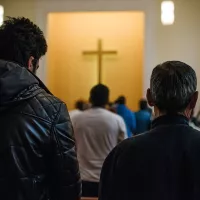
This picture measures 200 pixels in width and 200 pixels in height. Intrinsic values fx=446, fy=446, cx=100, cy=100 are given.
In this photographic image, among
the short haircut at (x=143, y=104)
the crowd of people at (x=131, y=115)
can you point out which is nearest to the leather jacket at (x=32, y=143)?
the crowd of people at (x=131, y=115)

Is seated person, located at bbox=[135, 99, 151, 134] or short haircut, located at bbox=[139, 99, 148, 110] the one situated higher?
short haircut, located at bbox=[139, 99, 148, 110]

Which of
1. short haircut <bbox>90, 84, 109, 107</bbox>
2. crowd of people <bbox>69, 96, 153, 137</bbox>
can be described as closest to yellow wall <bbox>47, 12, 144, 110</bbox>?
crowd of people <bbox>69, 96, 153, 137</bbox>

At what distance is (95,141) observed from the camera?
12.2 feet

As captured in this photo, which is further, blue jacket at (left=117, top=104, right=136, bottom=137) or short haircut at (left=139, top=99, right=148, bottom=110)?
short haircut at (left=139, top=99, right=148, bottom=110)

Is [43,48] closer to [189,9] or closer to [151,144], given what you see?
[151,144]

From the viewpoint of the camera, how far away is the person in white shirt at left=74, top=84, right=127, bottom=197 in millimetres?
3701

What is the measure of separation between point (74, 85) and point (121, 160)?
8584 millimetres

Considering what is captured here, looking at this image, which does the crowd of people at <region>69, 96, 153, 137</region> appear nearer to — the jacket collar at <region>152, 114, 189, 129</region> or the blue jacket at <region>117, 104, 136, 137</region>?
the blue jacket at <region>117, 104, 136, 137</region>

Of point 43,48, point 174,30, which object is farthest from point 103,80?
point 43,48

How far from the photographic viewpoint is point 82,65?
10094 mm

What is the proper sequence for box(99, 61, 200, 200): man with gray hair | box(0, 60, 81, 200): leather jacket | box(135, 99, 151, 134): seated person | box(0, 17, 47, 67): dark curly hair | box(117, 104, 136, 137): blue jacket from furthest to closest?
box(135, 99, 151, 134): seated person, box(117, 104, 136, 137): blue jacket, box(0, 17, 47, 67): dark curly hair, box(0, 60, 81, 200): leather jacket, box(99, 61, 200, 200): man with gray hair

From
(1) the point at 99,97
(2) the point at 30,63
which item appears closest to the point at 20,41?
(2) the point at 30,63

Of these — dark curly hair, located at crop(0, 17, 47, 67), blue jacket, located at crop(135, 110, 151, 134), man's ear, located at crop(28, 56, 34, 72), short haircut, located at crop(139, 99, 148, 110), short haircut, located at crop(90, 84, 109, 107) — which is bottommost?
blue jacket, located at crop(135, 110, 151, 134)

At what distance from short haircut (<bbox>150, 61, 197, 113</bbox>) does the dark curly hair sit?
2.05ft
